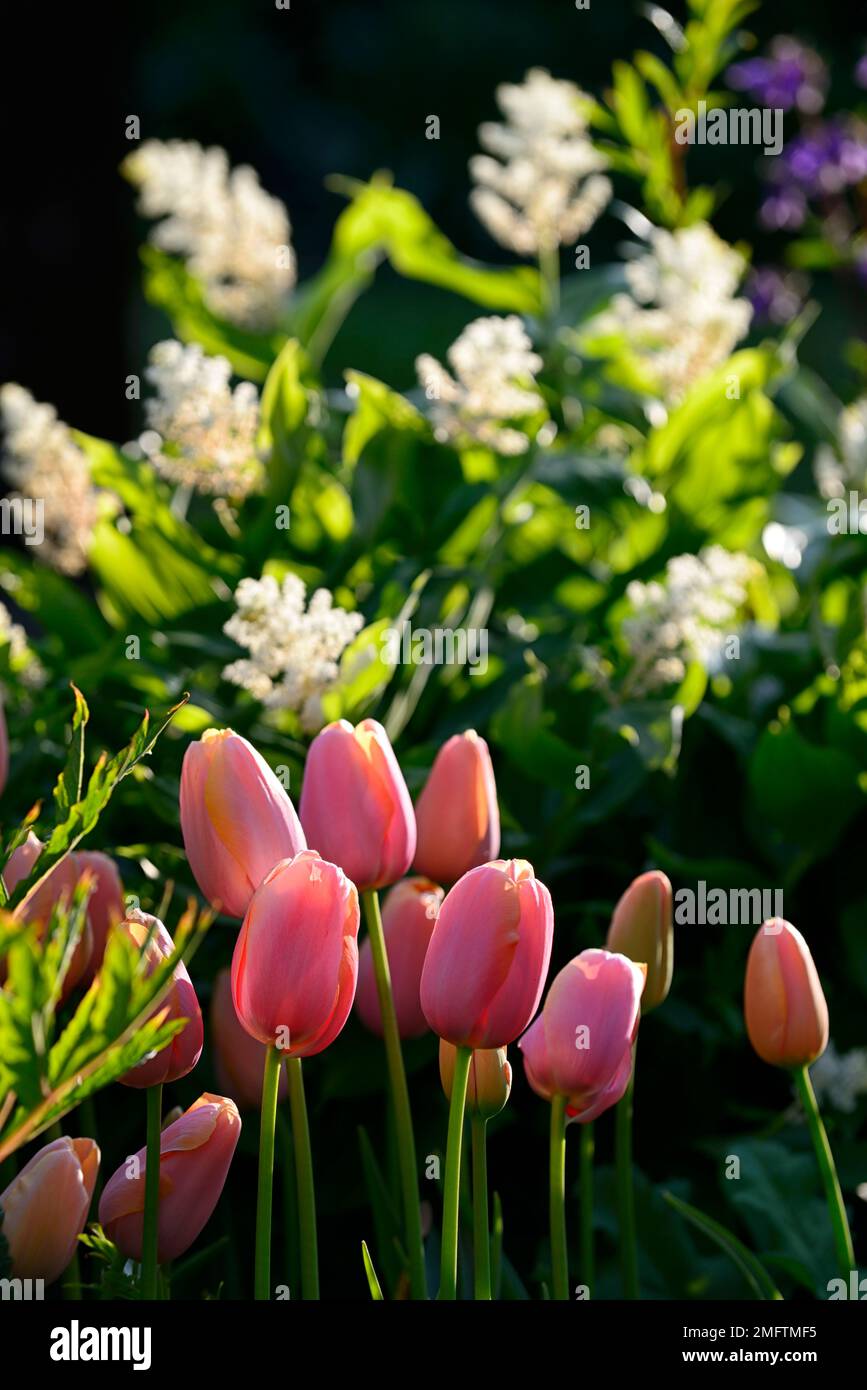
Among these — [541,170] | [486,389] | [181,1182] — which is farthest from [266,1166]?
[541,170]

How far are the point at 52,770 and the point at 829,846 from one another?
0.45m

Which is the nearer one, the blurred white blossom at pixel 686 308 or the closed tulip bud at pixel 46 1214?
the closed tulip bud at pixel 46 1214

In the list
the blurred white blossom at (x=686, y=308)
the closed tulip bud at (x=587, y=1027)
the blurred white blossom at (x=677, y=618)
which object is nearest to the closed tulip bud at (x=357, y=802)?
the closed tulip bud at (x=587, y=1027)

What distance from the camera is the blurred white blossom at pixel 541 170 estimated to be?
1.29m

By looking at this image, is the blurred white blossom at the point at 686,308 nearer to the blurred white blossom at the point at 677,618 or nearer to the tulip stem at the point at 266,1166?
the blurred white blossom at the point at 677,618

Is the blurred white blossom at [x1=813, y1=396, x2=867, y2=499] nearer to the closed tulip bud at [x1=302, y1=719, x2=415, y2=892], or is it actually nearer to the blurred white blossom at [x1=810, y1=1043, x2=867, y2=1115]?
the blurred white blossom at [x1=810, y1=1043, x2=867, y2=1115]

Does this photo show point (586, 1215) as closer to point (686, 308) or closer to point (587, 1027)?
point (587, 1027)

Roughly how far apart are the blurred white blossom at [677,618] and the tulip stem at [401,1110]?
31 cm

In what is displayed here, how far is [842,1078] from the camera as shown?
0.85 metres

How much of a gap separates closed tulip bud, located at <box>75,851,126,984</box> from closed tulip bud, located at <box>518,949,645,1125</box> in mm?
201

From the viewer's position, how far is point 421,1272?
62cm

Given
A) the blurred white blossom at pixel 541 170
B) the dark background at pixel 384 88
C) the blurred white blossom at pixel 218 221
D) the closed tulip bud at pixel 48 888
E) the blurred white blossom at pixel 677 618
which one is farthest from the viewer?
the dark background at pixel 384 88

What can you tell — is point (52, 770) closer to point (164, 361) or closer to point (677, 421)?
point (164, 361)

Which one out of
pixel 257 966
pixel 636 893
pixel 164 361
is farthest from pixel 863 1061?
pixel 164 361
